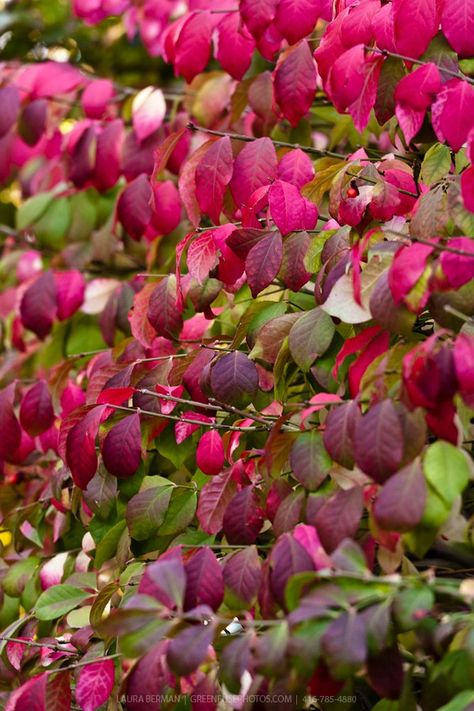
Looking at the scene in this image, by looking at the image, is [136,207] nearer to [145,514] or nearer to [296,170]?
[296,170]

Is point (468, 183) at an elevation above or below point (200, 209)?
above

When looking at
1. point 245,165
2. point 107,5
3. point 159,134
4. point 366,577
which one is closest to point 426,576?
point 366,577

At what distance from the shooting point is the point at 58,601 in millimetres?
1547

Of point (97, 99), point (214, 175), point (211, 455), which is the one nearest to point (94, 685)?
point (211, 455)

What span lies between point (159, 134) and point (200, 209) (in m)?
0.68

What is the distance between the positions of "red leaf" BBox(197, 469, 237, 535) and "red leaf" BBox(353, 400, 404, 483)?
354 millimetres

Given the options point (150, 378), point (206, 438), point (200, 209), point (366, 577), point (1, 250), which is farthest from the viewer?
point (1, 250)

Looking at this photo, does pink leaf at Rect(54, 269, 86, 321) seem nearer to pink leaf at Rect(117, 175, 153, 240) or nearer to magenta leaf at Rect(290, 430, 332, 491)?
pink leaf at Rect(117, 175, 153, 240)

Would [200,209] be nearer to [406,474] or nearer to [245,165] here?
[245,165]

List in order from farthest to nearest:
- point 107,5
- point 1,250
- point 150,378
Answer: point 1,250 < point 107,5 < point 150,378

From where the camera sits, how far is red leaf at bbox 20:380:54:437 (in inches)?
72.1

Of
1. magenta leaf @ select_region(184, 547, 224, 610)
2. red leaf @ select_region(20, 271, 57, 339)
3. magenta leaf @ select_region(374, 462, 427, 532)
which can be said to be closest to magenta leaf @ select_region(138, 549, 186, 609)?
magenta leaf @ select_region(184, 547, 224, 610)

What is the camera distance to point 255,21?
156 cm

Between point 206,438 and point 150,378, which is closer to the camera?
point 206,438
